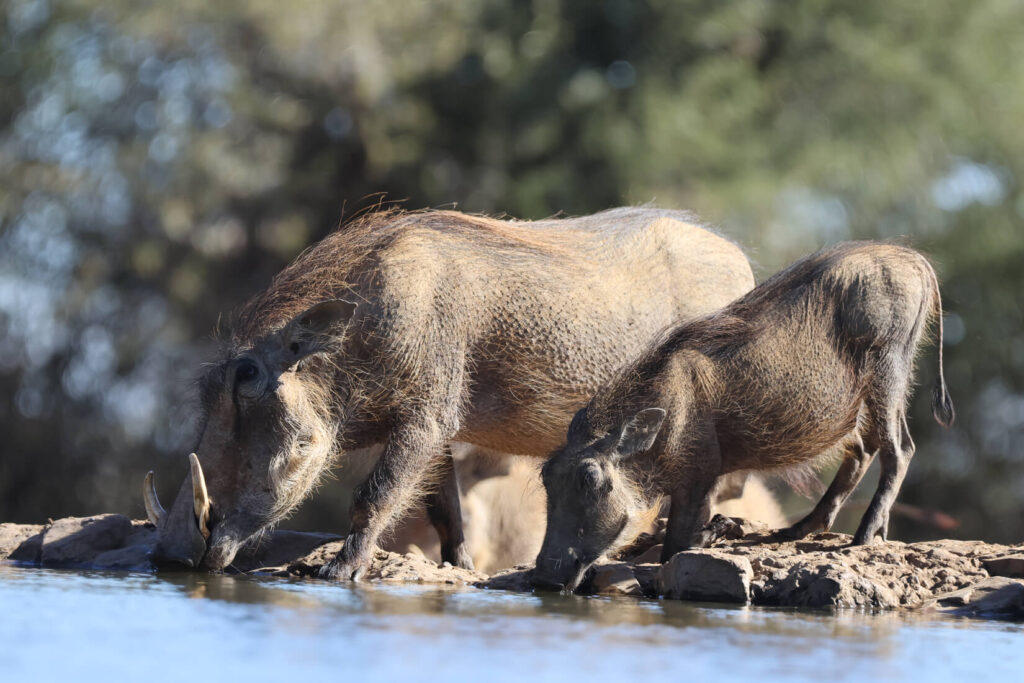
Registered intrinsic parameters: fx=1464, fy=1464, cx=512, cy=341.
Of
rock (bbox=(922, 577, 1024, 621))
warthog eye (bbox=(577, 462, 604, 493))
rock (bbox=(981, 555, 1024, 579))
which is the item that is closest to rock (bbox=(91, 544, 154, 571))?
warthog eye (bbox=(577, 462, 604, 493))

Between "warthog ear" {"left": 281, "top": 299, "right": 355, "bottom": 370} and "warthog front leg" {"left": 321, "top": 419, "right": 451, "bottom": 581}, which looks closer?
"warthog front leg" {"left": 321, "top": 419, "right": 451, "bottom": 581}

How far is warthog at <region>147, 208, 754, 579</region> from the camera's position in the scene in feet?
20.4

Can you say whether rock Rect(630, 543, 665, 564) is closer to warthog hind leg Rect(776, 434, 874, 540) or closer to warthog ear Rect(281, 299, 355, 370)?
warthog hind leg Rect(776, 434, 874, 540)

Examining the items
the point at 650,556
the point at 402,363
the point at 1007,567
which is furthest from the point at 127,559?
the point at 1007,567

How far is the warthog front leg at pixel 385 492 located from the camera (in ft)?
20.3

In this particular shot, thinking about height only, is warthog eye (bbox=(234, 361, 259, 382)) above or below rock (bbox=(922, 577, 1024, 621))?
above

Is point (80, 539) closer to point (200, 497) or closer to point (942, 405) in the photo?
point (200, 497)

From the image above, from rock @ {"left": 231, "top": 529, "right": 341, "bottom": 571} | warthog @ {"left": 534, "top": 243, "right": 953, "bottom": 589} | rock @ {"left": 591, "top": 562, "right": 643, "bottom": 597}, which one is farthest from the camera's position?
rock @ {"left": 231, "top": 529, "right": 341, "bottom": 571}

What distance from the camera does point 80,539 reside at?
267 inches

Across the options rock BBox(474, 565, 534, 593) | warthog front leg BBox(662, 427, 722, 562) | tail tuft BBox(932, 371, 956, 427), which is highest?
tail tuft BBox(932, 371, 956, 427)

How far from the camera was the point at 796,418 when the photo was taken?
633cm

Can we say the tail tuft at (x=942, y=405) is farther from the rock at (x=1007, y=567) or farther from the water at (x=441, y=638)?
the water at (x=441, y=638)

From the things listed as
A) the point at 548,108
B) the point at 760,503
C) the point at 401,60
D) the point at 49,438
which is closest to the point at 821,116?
the point at 548,108

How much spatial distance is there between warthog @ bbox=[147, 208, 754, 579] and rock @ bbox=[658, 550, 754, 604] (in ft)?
4.21
